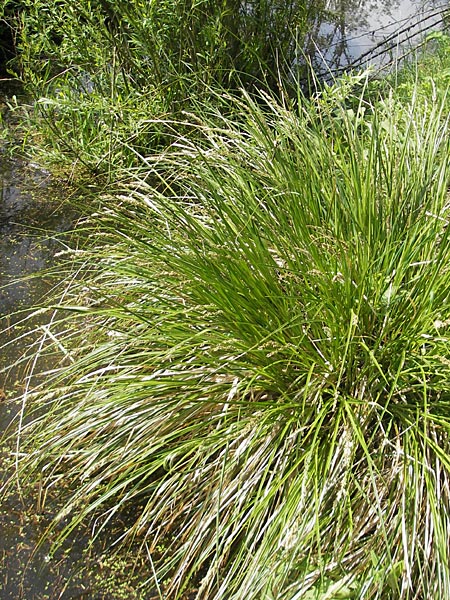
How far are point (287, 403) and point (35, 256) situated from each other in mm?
1813

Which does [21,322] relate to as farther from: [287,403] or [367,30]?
[367,30]

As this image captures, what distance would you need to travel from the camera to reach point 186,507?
6.36 ft

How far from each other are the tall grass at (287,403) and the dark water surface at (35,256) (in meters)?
0.14

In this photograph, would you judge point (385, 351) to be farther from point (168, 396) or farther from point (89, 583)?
point (89, 583)

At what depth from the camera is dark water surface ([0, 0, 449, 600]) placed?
1.89 m

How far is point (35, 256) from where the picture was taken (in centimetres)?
330

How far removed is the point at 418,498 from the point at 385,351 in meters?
0.39

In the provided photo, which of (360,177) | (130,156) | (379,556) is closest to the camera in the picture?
(379,556)

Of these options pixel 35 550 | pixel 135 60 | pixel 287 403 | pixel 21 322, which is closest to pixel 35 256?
pixel 21 322

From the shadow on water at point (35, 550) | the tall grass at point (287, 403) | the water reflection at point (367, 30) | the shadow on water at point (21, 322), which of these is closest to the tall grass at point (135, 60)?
the shadow on water at point (21, 322)

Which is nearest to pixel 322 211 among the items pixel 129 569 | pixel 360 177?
pixel 360 177

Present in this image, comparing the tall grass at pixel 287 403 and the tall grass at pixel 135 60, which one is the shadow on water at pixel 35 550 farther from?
the tall grass at pixel 135 60

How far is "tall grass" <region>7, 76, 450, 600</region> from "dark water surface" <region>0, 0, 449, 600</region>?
0.14 meters

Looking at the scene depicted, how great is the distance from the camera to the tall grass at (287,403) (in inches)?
67.5
